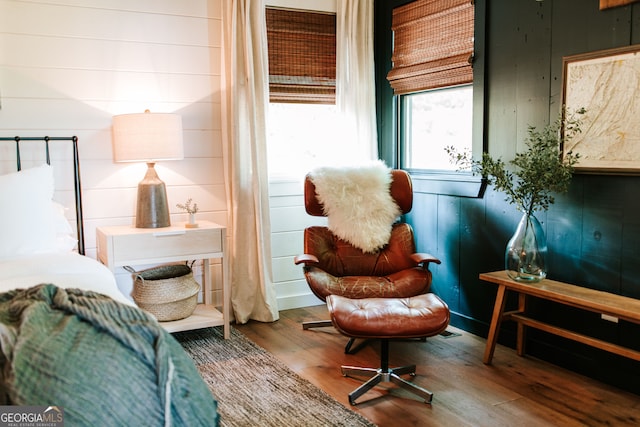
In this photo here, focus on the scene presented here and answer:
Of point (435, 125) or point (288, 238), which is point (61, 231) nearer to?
point (288, 238)

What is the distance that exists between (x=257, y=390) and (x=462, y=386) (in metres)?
1.01

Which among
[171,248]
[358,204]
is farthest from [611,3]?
[171,248]

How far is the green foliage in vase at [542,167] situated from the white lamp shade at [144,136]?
1.80 metres

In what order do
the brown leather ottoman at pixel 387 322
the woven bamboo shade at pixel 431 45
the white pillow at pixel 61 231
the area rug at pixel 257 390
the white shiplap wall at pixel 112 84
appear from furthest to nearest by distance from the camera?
the woven bamboo shade at pixel 431 45, the white shiplap wall at pixel 112 84, the white pillow at pixel 61 231, the brown leather ottoman at pixel 387 322, the area rug at pixel 257 390

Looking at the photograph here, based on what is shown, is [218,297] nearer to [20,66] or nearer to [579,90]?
[20,66]

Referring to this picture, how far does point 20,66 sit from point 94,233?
1060 millimetres

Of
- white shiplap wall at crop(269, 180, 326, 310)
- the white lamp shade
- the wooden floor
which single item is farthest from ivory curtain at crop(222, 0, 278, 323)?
the white lamp shade

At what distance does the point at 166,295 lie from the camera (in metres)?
3.50

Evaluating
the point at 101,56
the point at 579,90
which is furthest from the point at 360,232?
the point at 101,56

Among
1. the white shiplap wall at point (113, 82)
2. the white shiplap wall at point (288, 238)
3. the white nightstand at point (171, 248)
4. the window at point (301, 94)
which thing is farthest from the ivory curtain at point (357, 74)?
the white nightstand at point (171, 248)

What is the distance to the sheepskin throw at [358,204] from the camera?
3.73m

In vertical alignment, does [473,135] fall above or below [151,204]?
above

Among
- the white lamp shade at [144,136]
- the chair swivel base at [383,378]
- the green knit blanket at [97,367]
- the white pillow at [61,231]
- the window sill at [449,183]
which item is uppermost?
the white lamp shade at [144,136]

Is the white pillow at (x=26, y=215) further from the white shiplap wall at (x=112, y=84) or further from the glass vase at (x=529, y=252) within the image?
the glass vase at (x=529, y=252)
